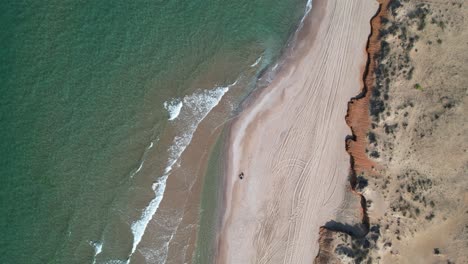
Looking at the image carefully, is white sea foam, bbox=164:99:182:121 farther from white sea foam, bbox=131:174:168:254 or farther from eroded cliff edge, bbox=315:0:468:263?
eroded cliff edge, bbox=315:0:468:263

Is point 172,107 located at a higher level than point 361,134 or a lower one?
higher

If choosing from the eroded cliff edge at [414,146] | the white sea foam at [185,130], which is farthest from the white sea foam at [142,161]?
the eroded cliff edge at [414,146]

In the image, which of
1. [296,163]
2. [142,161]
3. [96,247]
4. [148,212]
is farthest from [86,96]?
[296,163]

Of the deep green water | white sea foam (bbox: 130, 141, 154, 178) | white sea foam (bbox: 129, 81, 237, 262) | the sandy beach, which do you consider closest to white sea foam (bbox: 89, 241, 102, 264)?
the deep green water

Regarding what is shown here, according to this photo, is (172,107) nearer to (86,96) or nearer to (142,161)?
(142,161)

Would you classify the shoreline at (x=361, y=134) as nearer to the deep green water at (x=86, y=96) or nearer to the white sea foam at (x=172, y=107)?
the deep green water at (x=86, y=96)

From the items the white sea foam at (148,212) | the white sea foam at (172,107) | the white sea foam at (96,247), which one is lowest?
the white sea foam at (96,247)

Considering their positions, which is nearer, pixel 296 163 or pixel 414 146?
pixel 414 146
